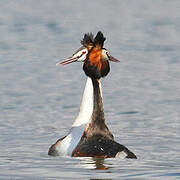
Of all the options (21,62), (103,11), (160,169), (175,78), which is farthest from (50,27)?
(160,169)

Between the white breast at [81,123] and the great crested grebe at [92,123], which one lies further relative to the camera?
the white breast at [81,123]

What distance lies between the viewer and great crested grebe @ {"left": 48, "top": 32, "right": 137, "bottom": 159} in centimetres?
1581

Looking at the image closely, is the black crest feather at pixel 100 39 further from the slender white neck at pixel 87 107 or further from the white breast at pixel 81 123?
the slender white neck at pixel 87 107

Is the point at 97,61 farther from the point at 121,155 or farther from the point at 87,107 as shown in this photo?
the point at 121,155

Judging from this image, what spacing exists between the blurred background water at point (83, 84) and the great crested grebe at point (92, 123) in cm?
27

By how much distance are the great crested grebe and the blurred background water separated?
0.89 feet

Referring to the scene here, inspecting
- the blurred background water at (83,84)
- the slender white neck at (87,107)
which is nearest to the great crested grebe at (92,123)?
the slender white neck at (87,107)

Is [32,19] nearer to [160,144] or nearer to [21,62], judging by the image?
[21,62]

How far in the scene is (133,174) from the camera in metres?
14.3

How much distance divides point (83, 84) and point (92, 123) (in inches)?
313

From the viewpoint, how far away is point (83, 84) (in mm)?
24016

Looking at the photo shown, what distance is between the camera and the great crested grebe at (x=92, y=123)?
1581 cm

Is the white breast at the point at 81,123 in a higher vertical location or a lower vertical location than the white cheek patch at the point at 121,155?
higher

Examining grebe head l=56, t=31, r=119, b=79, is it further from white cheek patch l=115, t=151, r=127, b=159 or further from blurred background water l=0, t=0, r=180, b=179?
blurred background water l=0, t=0, r=180, b=179
